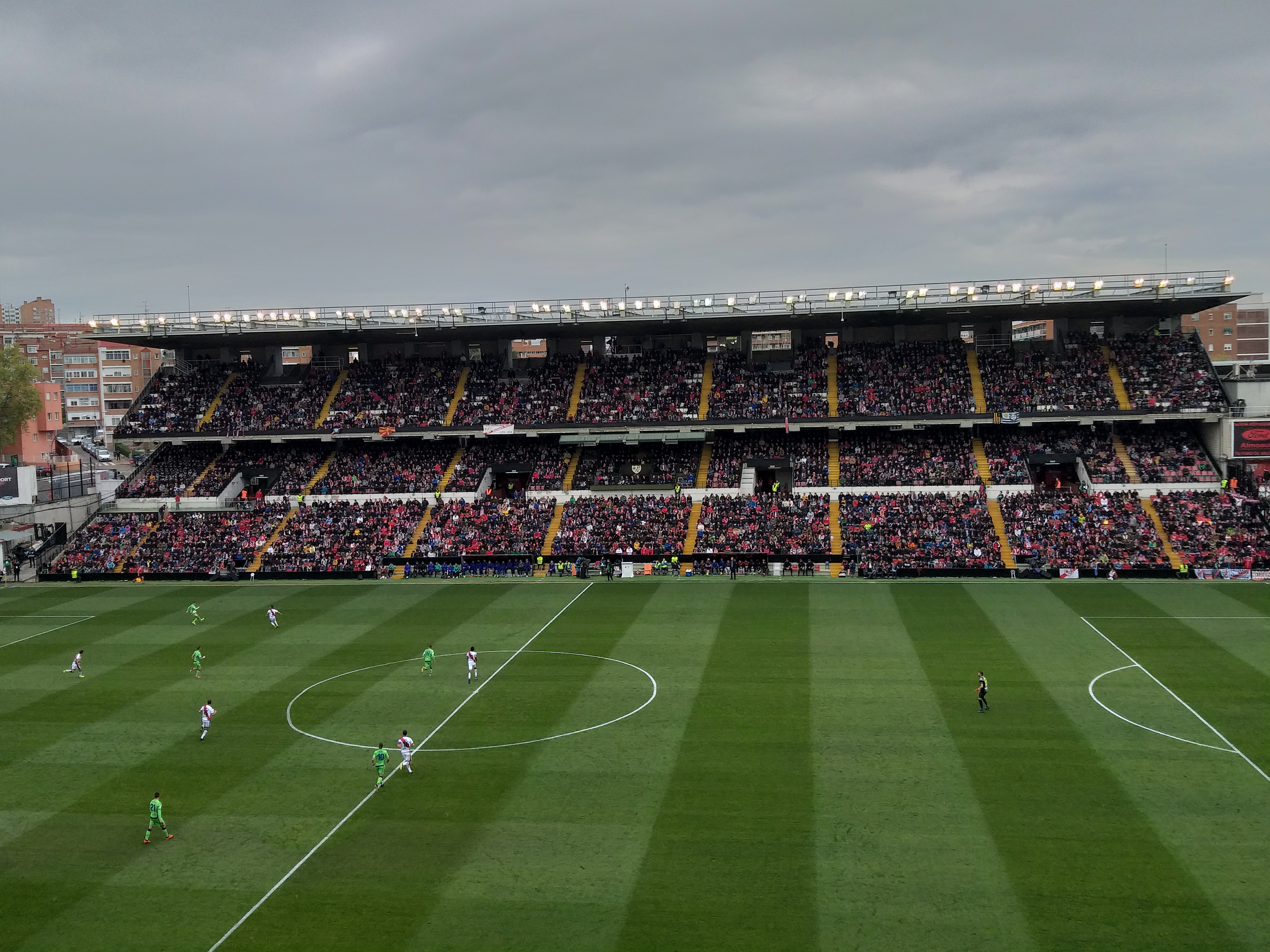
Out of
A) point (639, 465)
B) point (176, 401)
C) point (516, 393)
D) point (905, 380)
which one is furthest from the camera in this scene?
point (176, 401)

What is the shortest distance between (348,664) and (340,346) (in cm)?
4066

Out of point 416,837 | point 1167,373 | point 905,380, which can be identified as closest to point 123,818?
point 416,837

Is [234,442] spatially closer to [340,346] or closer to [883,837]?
[340,346]

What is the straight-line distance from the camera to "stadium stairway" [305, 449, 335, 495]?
2329 inches

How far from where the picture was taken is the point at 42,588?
5088 centimetres

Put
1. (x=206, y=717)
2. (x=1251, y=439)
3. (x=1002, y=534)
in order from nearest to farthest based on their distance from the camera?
(x=206, y=717) → (x=1002, y=534) → (x=1251, y=439)

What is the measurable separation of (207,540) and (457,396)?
700 inches

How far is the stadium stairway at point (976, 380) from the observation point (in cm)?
5441

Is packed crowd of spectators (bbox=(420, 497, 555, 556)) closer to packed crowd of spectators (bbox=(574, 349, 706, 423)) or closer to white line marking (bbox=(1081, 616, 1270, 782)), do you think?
packed crowd of spectators (bbox=(574, 349, 706, 423))

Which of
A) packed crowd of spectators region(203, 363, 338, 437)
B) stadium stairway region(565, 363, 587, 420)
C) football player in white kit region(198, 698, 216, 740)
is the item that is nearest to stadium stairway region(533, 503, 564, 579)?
stadium stairway region(565, 363, 587, 420)

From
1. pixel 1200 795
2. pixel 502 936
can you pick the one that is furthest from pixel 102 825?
pixel 1200 795

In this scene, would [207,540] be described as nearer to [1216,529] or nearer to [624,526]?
[624,526]

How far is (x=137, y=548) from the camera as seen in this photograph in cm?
5453

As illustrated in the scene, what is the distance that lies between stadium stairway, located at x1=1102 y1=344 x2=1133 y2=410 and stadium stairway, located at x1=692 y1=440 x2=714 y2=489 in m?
23.7
